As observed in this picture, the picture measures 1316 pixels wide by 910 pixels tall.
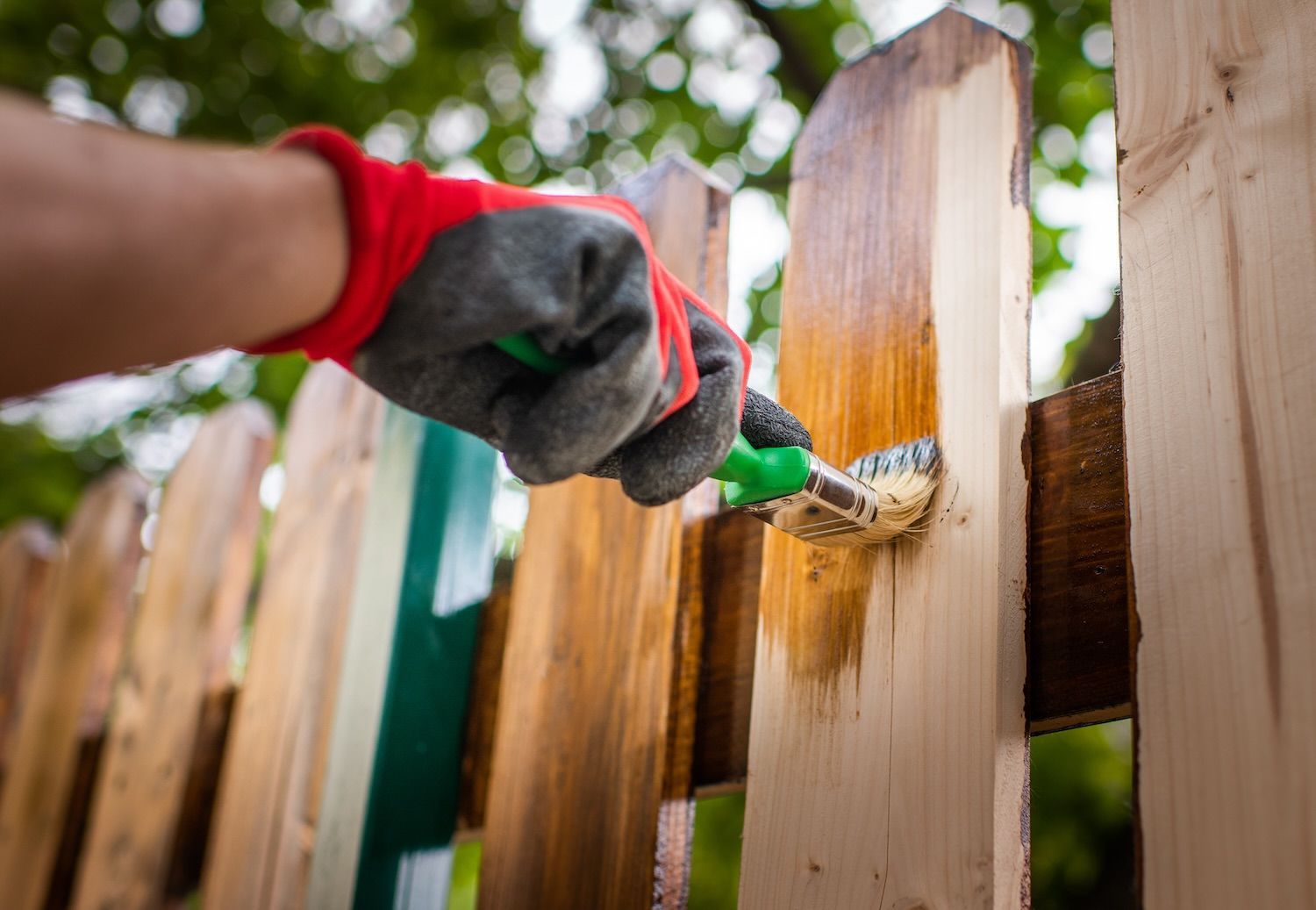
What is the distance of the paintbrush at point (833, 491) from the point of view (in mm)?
844

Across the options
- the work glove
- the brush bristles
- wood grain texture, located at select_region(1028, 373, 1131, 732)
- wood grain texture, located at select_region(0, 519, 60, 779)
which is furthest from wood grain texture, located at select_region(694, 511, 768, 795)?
wood grain texture, located at select_region(0, 519, 60, 779)

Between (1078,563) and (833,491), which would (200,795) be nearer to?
(833,491)

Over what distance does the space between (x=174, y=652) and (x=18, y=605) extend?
0.93 m

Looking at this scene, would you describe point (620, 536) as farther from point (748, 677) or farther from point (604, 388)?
point (604, 388)

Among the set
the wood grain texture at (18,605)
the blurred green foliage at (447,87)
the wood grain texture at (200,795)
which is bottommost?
the wood grain texture at (200,795)

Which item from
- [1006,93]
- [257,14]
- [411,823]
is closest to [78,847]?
[411,823]

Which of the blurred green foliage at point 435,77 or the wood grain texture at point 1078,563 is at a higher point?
the blurred green foliage at point 435,77

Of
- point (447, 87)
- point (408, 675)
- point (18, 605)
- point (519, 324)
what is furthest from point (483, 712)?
point (447, 87)

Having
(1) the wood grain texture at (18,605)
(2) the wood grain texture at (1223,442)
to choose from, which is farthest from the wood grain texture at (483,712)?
(1) the wood grain texture at (18,605)

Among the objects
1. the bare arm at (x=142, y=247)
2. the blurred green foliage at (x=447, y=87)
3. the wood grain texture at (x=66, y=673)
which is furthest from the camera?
the blurred green foliage at (x=447, y=87)

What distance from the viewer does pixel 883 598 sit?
954 millimetres

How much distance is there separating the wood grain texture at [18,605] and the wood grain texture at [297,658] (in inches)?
44.7

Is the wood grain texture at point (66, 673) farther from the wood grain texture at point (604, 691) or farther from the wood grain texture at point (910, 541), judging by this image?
the wood grain texture at point (910, 541)

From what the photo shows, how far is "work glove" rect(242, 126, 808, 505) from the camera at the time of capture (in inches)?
24.3
